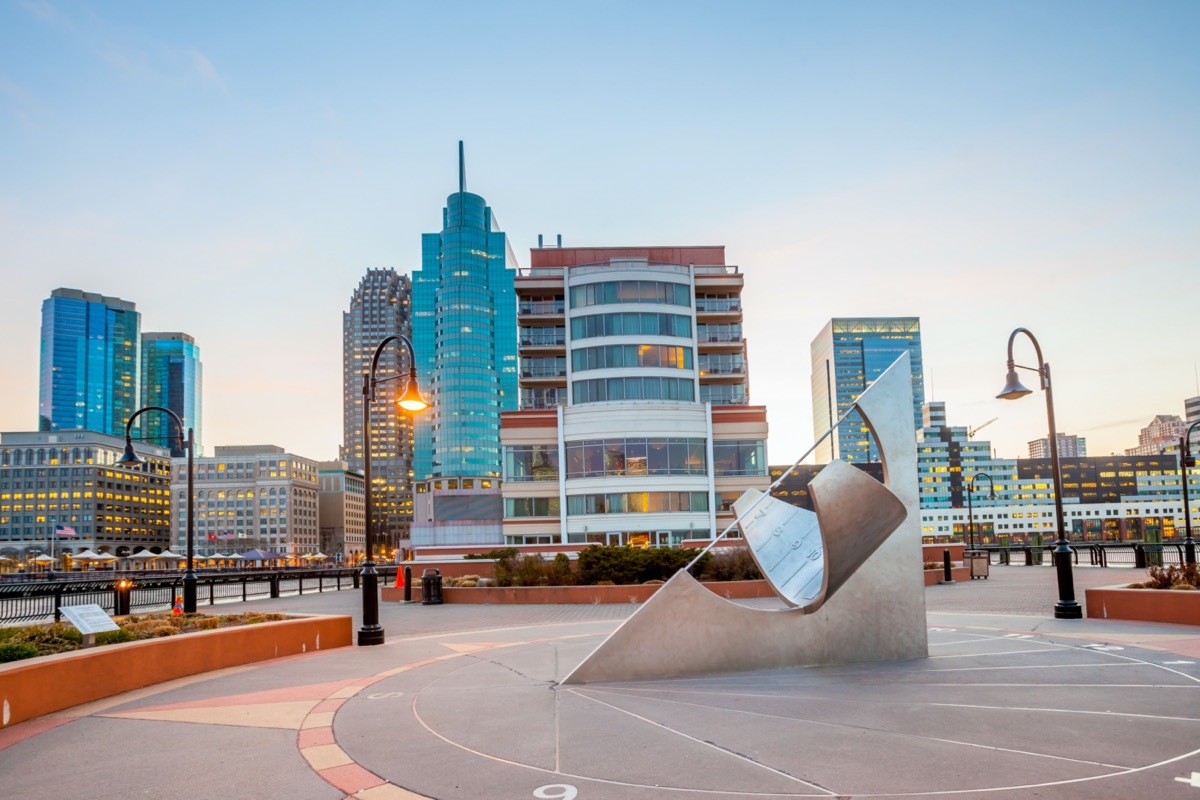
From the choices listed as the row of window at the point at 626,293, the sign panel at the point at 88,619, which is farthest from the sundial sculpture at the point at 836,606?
the row of window at the point at 626,293

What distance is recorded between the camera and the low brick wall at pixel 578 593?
2291 centimetres

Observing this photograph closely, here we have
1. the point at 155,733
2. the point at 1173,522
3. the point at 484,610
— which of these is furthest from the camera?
the point at 1173,522

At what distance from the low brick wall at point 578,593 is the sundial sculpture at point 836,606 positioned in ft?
35.9

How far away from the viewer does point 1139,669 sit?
10.5 metres

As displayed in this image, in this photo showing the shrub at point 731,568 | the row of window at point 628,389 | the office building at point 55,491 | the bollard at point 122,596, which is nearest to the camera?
→ the bollard at point 122,596

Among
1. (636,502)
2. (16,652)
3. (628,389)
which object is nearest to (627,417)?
(628,389)

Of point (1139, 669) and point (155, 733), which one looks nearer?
point (155, 733)

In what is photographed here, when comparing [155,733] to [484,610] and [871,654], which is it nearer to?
[871,654]

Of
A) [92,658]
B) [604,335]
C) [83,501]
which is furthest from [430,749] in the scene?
[83,501]

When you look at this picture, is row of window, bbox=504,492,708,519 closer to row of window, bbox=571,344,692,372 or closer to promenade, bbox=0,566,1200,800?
row of window, bbox=571,344,692,372

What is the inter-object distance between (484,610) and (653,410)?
115 feet

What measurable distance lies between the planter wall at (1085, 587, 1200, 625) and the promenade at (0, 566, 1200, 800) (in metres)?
2.90

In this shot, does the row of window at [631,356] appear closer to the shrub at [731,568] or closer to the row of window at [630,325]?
the row of window at [630,325]

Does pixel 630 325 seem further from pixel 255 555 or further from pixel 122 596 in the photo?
pixel 122 596
